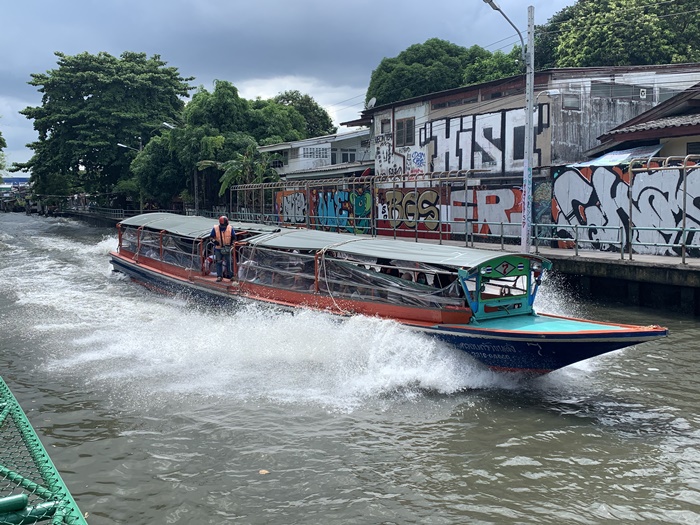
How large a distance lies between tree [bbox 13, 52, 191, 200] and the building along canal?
127 ft

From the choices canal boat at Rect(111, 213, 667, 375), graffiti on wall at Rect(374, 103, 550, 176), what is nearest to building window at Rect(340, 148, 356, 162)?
graffiti on wall at Rect(374, 103, 550, 176)

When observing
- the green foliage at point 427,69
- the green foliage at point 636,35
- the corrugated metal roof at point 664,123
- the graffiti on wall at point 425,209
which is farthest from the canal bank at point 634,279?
the green foliage at point 427,69

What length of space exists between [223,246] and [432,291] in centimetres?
633

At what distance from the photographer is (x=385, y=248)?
11.0 m

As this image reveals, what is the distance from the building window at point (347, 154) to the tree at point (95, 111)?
17.0m

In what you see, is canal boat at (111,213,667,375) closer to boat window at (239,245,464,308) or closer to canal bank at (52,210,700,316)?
boat window at (239,245,464,308)

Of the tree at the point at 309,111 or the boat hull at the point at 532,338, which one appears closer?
the boat hull at the point at 532,338

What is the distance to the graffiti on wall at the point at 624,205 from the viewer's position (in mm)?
15758

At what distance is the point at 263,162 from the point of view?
35.7 meters

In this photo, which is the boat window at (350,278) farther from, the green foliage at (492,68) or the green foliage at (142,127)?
the green foliage at (492,68)

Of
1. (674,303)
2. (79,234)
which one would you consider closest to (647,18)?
(674,303)

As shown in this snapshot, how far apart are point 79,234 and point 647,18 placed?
37436 millimetres

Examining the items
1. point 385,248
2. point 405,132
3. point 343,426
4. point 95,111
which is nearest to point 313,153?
point 405,132

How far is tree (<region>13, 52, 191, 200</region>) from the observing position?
158ft
